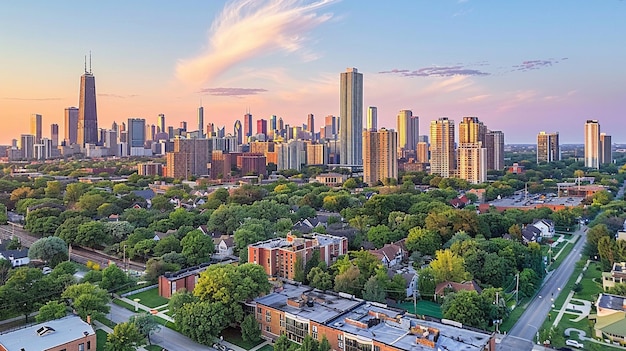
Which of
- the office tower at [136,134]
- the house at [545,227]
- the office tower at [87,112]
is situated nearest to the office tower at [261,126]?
the office tower at [136,134]

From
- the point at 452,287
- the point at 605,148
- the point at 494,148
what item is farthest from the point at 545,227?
the point at 605,148

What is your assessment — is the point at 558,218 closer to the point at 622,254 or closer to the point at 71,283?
the point at 622,254

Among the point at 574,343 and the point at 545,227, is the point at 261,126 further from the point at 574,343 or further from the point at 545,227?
the point at 574,343

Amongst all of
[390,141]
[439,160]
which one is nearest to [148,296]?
[390,141]

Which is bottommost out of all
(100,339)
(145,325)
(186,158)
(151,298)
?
(100,339)

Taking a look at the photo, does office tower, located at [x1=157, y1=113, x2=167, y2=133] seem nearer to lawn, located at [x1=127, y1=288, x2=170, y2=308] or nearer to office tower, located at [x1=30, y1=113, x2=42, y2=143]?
office tower, located at [x1=30, y1=113, x2=42, y2=143]

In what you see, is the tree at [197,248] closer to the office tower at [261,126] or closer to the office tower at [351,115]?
the office tower at [351,115]
